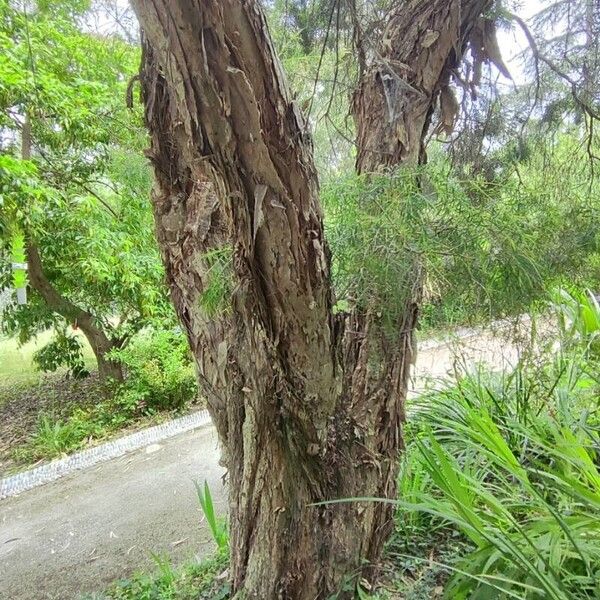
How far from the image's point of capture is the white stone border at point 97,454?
327 cm

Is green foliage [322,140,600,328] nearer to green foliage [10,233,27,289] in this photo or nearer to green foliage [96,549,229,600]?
green foliage [96,549,229,600]

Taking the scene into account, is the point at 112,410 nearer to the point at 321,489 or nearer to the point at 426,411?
the point at 426,411

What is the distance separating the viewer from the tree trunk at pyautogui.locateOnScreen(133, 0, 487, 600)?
0.85m

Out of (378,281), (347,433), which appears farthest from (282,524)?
(378,281)

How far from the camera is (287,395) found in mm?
1175

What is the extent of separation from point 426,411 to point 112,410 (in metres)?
3.21

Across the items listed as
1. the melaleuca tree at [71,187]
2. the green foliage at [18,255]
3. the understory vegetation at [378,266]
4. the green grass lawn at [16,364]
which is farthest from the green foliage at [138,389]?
the understory vegetation at [378,266]

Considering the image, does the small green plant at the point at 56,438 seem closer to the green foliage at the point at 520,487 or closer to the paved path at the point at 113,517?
the paved path at the point at 113,517

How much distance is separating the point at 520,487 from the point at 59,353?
432 centimetres

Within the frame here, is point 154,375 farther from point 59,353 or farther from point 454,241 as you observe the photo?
point 454,241

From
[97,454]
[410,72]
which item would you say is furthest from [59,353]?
[410,72]

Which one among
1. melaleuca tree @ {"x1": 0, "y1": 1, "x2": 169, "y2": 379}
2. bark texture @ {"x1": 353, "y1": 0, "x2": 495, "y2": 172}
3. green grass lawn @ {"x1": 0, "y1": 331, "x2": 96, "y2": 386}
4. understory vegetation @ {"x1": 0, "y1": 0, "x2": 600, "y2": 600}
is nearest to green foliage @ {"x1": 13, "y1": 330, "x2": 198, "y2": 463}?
melaleuca tree @ {"x1": 0, "y1": 1, "x2": 169, "y2": 379}

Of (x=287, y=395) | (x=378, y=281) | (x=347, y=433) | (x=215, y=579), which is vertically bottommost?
(x=215, y=579)

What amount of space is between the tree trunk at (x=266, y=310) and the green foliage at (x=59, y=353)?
3.70m
